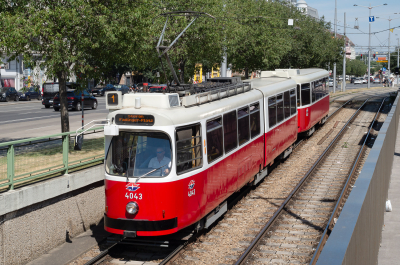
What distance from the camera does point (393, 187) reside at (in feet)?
40.9

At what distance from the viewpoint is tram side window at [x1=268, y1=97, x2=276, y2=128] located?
13625mm

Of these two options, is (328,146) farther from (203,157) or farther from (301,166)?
(203,157)

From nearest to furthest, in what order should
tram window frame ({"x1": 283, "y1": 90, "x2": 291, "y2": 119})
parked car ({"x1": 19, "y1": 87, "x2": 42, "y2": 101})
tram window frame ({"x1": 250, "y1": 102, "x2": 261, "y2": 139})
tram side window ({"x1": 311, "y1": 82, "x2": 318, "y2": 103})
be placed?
tram window frame ({"x1": 250, "y1": 102, "x2": 261, "y2": 139}) < tram window frame ({"x1": 283, "y1": 90, "x2": 291, "y2": 119}) < tram side window ({"x1": 311, "y1": 82, "x2": 318, "y2": 103}) < parked car ({"x1": 19, "y1": 87, "x2": 42, "y2": 101})

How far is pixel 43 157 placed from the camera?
9.57 meters

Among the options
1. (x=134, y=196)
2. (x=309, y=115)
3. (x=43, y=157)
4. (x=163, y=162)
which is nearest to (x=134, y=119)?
(x=163, y=162)

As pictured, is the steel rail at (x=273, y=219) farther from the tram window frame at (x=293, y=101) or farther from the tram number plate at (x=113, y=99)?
the tram number plate at (x=113, y=99)

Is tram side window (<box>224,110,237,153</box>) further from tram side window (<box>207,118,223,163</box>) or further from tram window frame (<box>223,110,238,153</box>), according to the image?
tram side window (<box>207,118,223,163</box>)

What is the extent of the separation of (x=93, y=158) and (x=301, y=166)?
7.71 m

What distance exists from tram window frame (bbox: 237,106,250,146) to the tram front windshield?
10.3 feet

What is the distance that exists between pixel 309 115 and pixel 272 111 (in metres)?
6.84

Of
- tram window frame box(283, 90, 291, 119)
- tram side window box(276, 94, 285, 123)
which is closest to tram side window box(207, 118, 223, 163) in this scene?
tram side window box(276, 94, 285, 123)

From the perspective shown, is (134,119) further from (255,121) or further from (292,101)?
(292,101)

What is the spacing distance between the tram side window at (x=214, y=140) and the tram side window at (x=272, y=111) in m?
4.28

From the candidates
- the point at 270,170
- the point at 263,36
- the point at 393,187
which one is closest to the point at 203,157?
the point at 393,187
